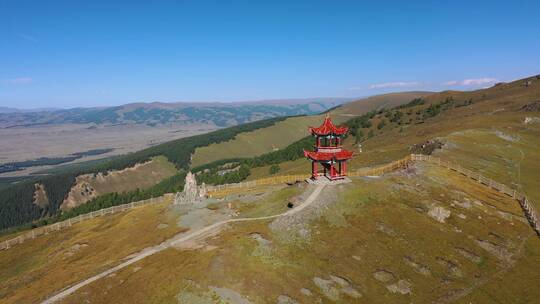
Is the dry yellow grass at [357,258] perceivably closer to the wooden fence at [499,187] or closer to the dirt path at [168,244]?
the dirt path at [168,244]

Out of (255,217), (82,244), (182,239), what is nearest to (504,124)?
(255,217)

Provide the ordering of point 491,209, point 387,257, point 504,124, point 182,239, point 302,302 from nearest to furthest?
point 302,302, point 387,257, point 182,239, point 491,209, point 504,124

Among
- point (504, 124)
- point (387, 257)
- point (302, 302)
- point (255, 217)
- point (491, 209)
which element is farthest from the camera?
point (504, 124)

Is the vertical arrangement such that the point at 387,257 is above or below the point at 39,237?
above

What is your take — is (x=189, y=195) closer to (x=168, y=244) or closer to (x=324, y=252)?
(x=168, y=244)

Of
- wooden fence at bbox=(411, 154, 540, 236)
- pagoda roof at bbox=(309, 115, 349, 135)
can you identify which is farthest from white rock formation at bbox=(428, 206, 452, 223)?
pagoda roof at bbox=(309, 115, 349, 135)

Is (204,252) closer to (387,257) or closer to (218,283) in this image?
(218,283)

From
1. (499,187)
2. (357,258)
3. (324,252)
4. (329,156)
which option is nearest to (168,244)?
(324,252)
